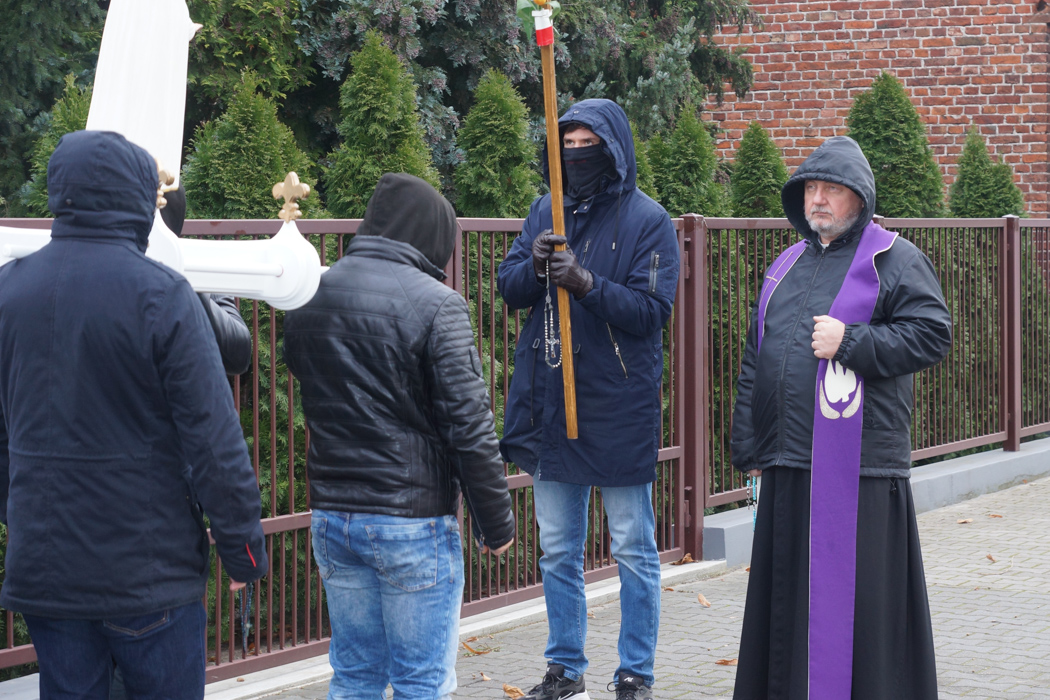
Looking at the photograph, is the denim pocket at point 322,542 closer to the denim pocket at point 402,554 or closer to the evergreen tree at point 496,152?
the denim pocket at point 402,554

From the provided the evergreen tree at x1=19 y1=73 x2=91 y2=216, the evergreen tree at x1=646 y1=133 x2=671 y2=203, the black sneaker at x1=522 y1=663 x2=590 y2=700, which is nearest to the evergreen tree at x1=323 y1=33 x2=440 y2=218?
the evergreen tree at x1=19 y1=73 x2=91 y2=216

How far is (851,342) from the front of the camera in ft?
13.3

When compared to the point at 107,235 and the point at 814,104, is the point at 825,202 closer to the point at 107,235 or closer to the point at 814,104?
the point at 107,235

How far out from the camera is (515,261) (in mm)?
4906

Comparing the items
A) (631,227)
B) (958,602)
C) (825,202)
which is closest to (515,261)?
(631,227)

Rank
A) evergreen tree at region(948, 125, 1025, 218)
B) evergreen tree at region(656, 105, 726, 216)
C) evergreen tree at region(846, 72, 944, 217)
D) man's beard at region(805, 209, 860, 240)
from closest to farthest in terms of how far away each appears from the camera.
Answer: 1. man's beard at region(805, 209, 860, 240)
2. evergreen tree at region(656, 105, 726, 216)
3. evergreen tree at region(846, 72, 944, 217)
4. evergreen tree at region(948, 125, 1025, 218)

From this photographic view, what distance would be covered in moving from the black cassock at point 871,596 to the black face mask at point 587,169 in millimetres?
1233

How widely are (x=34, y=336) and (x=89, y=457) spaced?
0.29m

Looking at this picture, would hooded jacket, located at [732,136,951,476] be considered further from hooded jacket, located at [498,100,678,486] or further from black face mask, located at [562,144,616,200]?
black face mask, located at [562,144,616,200]

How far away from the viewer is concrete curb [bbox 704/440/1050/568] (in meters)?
7.30

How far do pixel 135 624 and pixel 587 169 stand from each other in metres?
2.52

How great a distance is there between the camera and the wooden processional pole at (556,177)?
4.47 meters

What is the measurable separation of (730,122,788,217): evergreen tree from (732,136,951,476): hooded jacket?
18.9 ft

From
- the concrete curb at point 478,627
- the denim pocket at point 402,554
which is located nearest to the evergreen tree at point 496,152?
the concrete curb at point 478,627
